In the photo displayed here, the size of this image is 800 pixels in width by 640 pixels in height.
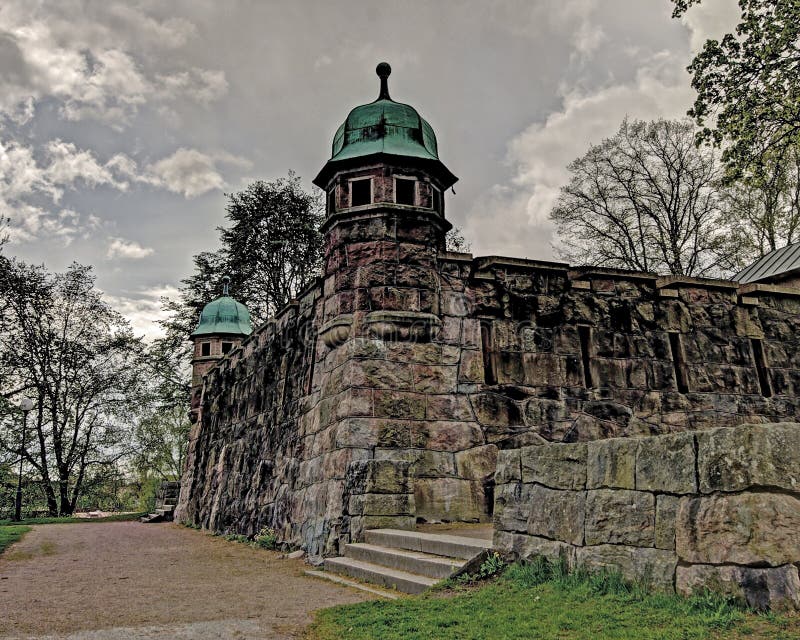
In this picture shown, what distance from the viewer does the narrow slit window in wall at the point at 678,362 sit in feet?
35.6

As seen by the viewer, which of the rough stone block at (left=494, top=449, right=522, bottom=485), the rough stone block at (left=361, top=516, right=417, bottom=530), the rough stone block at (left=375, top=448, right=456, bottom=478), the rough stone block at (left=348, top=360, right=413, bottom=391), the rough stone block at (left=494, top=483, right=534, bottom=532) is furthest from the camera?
the rough stone block at (left=348, top=360, right=413, bottom=391)

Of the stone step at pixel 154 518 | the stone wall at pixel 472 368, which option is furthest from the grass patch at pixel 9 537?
the stone step at pixel 154 518

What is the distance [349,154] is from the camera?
34.8 ft

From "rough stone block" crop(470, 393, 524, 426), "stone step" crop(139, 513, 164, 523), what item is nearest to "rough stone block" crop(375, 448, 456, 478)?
"rough stone block" crop(470, 393, 524, 426)

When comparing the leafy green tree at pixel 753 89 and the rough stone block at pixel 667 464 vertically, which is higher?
the leafy green tree at pixel 753 89

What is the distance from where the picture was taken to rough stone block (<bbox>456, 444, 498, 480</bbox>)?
917 centimetres

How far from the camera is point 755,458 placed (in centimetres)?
392

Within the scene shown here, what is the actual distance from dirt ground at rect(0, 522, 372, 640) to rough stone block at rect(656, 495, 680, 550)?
8.28ft

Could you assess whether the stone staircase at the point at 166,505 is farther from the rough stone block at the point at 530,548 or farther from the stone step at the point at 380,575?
the rough stone block at the point at 530,548

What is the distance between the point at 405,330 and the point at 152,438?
90.0 ft

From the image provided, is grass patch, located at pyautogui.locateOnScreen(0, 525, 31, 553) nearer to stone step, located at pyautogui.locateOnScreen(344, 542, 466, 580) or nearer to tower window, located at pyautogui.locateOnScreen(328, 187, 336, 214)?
stone step, located at pyautogui.locateOnScreen(344, 542, 466, 580)

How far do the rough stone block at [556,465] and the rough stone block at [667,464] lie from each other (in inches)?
25.4

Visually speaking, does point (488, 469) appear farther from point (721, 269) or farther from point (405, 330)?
point (721, 269)

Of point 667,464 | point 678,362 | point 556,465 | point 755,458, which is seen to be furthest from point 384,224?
point 755,458
